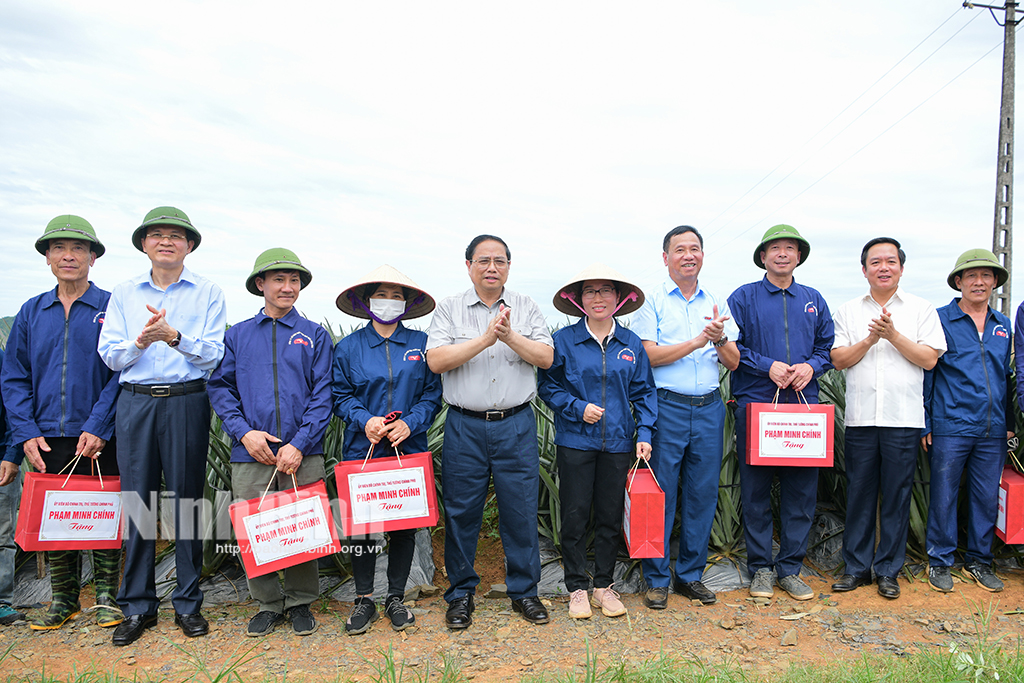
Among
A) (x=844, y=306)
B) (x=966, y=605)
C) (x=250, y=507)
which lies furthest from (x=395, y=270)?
(x=966, y=605)

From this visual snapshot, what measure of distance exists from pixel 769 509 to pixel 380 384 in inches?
101

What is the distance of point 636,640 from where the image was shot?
141 inches

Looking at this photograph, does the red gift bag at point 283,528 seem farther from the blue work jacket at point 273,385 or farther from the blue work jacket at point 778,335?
the blue work jacket at point 778,335

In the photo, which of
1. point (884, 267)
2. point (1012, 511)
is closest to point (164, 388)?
point (884, 267)

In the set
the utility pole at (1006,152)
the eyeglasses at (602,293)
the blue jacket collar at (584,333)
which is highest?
the utility pole at (1006,152)

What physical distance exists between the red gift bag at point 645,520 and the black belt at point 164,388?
8.07 feet

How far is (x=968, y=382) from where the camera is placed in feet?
14.1

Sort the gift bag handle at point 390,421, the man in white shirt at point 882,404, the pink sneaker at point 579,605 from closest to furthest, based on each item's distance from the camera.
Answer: the gift bag handle at point 390,421 → the pink sneaker at point 579,605 → the man in white shirt at point 882,404

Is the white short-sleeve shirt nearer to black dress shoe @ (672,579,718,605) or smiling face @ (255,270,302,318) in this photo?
black dress shoe @ (672,579,718,605)

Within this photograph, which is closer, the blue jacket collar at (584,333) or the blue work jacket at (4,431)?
the blue jacket collar at (584,333)

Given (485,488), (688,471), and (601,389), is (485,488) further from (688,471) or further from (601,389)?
(688,471)

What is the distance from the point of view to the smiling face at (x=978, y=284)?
4.32 m

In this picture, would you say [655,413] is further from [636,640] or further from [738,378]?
[636,640]

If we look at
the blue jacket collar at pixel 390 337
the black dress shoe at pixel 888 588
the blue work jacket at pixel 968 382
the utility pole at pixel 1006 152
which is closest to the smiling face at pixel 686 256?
the blue jacket collar at pixel 390 337
